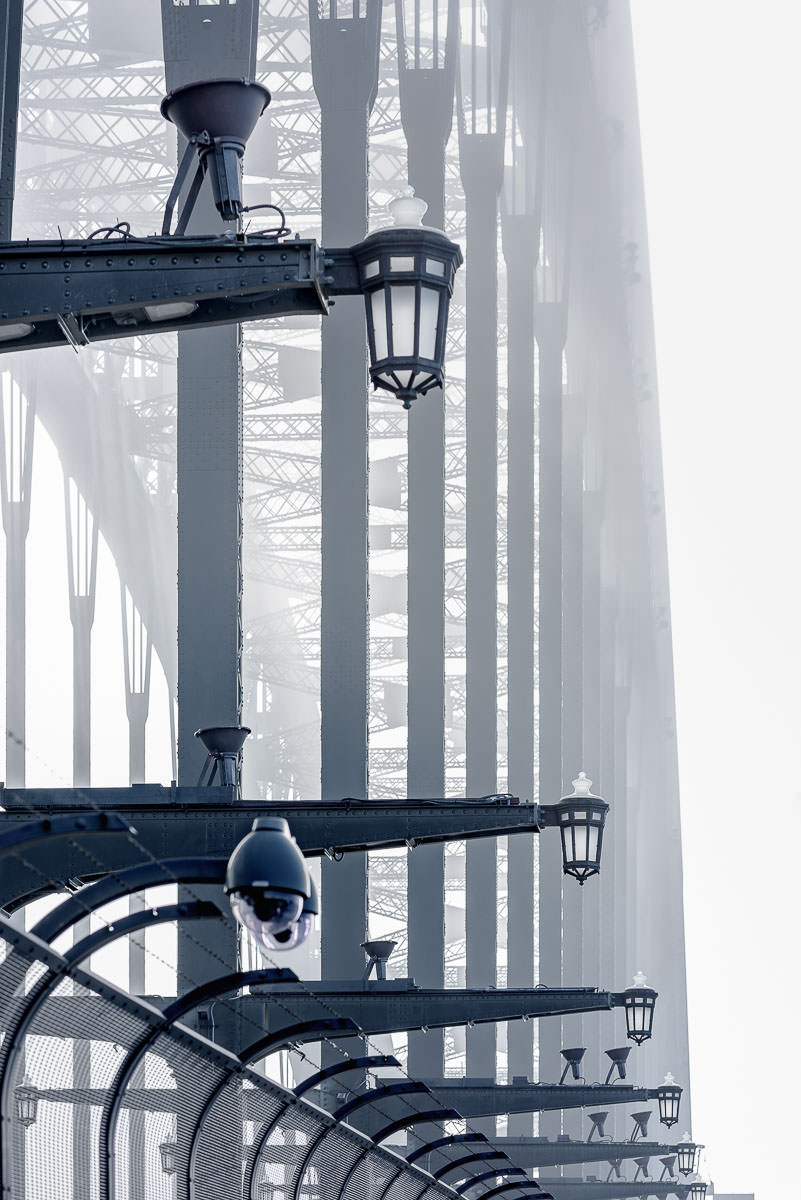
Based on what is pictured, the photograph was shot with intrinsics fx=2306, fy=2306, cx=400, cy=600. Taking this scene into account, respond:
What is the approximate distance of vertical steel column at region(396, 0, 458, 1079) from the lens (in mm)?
32531

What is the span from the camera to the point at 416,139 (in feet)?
107

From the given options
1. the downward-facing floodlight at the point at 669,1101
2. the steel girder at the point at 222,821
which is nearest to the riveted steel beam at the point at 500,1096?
the downward-facing floodlight at the point at 669,1101

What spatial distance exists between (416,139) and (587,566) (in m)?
32.4

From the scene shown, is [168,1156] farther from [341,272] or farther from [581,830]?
[581,830]

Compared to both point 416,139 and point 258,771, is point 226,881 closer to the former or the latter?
point 416,139

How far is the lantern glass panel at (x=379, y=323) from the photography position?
9.42 metres

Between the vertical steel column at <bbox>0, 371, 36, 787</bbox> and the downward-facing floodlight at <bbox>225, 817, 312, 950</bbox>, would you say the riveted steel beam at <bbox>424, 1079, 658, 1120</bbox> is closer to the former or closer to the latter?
the vertical steel column at <bbox>0, 371, 36, 787</bbox>

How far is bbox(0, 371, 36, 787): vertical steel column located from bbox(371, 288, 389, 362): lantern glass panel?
2699 cm

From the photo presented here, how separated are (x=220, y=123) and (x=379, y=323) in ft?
5.25

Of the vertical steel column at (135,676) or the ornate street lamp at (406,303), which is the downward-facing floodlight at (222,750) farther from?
the vertical steel column at (135,676)

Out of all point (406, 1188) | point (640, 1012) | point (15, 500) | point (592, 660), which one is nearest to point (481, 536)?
point (15, 500)

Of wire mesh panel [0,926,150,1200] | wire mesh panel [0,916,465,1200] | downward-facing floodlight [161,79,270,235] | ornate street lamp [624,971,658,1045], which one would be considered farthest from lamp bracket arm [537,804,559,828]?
ornate street lamp [624,971,658,1045]

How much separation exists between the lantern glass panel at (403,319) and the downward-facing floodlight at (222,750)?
9.70 m

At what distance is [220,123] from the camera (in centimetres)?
1050
